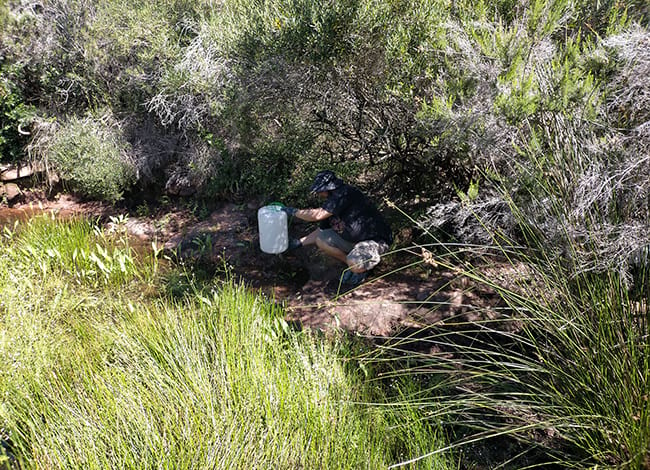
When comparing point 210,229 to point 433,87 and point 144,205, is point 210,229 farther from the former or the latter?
point 433,87

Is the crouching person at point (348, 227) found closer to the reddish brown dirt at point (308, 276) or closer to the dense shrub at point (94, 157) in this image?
the reddish brown dirt at point (308, 276)

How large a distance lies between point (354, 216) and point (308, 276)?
2.71ft

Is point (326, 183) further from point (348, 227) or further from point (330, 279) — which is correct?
point (330, 279)

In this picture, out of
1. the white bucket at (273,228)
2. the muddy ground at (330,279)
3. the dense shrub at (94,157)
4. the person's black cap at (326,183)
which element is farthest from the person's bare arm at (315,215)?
the dense shrub at (94,157)

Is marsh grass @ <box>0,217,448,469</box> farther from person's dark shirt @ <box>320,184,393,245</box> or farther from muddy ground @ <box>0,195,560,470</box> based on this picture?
person's dark shirt @ <box>320,184,393,245</box>

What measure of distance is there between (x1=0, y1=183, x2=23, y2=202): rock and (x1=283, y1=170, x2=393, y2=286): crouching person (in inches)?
186

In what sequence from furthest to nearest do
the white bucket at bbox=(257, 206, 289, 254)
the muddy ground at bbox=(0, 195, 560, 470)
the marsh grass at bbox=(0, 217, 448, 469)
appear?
the white bucket at bbox=(257, 206, 289, 254), the muddy ground at bbox=(0, 195, 560, 470), the marsh grass at bbox=(0, 217, 448, 469)

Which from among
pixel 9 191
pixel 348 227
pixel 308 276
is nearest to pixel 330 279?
pixel 308 276

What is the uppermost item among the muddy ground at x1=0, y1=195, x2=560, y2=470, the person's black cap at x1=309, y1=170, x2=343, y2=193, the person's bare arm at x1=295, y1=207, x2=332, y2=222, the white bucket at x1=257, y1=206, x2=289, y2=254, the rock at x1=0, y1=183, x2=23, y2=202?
the rock at x1=0, y1=183, x2=23, y2=202

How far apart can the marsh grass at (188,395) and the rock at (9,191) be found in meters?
3.99

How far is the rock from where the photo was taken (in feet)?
21.7

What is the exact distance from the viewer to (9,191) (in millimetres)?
6629

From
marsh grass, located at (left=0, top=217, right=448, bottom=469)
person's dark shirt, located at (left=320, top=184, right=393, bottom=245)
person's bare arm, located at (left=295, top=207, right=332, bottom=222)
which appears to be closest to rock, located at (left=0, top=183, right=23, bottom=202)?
marsh grass, located at (left=0, top=217, right=448, bottom=469)

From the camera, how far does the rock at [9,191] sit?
6621 mm
